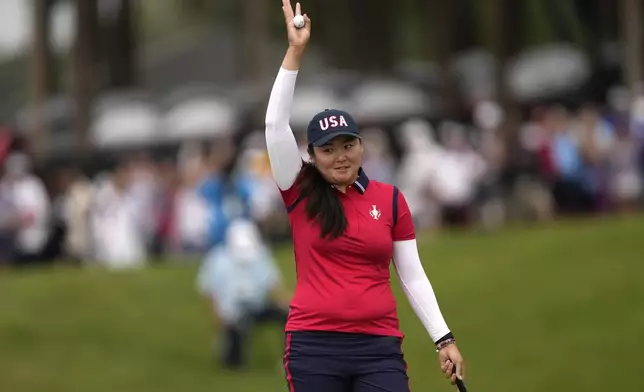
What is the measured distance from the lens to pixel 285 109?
7.20m

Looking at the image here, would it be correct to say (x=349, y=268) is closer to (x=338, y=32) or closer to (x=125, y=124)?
(x=125, y=124)

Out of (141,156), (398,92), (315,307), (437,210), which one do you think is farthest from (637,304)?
(398,92)

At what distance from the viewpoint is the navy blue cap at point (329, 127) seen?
23.6 ft

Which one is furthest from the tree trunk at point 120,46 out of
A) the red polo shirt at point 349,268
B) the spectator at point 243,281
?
the red polo shirt at point 349,268

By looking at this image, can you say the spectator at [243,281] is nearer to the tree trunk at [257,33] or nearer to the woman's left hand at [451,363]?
the woman's left hand at [451,363]

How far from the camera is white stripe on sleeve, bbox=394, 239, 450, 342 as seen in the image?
24.5 ft

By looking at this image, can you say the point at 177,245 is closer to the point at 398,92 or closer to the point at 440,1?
the point at 398,92

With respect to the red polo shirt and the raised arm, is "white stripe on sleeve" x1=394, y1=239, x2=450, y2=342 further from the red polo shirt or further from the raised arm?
the raised arm

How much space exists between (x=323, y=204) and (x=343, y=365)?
73 centimetres

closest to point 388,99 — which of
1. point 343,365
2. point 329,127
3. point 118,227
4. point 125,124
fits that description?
point 125,124

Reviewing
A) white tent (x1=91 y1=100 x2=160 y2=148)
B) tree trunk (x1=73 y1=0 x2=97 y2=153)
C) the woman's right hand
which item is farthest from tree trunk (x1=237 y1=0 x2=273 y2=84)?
the woman's right hand

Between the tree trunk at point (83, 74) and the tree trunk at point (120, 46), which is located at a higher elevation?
the tree trunk at point (120, 46)

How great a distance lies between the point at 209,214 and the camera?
55.6 feet

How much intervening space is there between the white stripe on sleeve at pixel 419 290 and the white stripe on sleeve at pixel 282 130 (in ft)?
2.18
